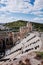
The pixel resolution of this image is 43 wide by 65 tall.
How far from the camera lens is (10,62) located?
3.36 metres

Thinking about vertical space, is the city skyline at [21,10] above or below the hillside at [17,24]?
above

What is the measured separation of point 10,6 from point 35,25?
54 centimetres

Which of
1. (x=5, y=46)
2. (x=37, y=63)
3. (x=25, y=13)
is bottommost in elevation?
(x=37, y=63)

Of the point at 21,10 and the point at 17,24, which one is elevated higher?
the point at 21,10

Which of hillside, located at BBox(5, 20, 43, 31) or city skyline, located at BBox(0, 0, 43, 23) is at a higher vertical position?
city skyline, located at BBox(0, 0, 43, 23)

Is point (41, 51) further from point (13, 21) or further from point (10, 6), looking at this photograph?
point (10, 6)

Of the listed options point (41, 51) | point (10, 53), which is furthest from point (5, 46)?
point (41, 51)

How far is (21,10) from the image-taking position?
3.57 metres

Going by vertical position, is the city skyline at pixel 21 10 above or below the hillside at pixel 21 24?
above

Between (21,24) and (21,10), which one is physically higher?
(21,10)

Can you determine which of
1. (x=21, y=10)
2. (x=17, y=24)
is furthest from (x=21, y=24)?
(x=21, y=10)

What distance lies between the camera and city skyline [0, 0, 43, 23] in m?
3.54

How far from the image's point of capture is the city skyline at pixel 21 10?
139 inches

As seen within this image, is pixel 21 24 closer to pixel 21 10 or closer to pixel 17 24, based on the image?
pixel 17 24
